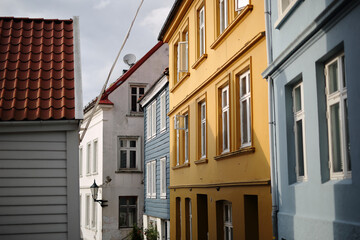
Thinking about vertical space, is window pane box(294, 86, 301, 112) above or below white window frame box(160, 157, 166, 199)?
above

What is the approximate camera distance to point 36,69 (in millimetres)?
9438

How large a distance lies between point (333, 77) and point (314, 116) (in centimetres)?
60

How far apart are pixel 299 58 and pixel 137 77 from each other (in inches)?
808

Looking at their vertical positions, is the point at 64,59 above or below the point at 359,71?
above

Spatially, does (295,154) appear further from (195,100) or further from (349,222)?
(195,100)

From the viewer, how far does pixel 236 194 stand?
11.9 metres

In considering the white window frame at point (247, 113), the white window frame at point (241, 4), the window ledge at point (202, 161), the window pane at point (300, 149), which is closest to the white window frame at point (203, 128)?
the window ledge at point (202, 161)

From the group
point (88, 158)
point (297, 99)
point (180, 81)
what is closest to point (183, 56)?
point (180, 81)

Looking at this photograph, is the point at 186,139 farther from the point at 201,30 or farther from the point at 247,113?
the point at 247,113

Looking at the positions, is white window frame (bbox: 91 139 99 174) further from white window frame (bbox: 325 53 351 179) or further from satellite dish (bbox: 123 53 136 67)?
white window frame (bbox: 325 53 351 179)

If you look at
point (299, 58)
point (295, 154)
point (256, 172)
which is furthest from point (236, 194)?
point (299, 58)

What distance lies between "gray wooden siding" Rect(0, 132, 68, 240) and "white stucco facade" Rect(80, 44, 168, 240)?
1900 cm

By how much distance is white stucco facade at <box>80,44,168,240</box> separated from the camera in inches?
1082

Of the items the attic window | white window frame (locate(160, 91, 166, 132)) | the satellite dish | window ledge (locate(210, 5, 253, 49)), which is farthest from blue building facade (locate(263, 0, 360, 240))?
the satellite dish
